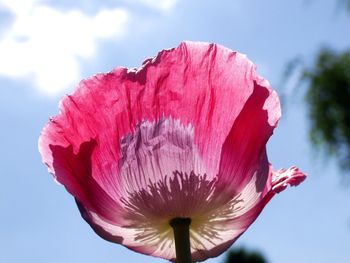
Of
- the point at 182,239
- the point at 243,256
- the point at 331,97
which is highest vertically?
the point at 331,97

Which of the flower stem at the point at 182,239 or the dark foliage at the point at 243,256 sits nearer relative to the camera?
the flower stem at the point at 182,239

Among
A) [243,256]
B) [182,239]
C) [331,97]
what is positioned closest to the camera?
[182,239]

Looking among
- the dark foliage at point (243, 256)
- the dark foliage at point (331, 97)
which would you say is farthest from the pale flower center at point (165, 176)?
the dark foliage at point (243, 256)

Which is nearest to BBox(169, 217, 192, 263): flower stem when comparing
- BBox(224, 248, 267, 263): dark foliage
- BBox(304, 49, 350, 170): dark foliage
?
BBox(304, 49, 350, 170): dark foliage

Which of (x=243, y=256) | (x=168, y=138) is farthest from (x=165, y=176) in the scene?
(x=243, y=256)

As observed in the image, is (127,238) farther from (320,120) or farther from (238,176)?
(320,120)

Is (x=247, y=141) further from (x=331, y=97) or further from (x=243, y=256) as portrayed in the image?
(x=243, y=256)

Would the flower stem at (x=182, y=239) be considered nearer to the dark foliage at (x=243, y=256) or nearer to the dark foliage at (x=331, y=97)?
the dark foliage at (x=331, y=97)
